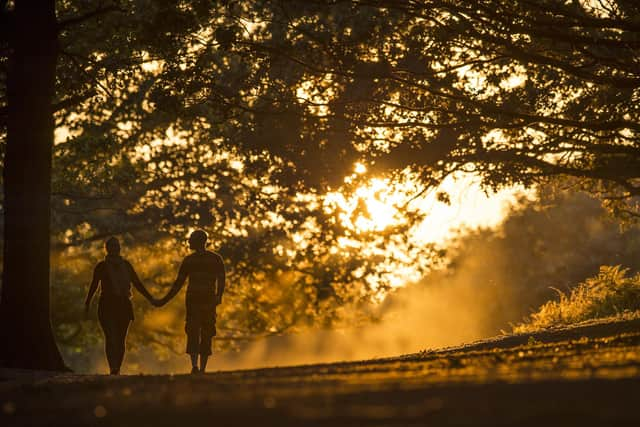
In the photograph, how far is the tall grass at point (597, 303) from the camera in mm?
21812

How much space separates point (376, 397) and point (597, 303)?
1656cm

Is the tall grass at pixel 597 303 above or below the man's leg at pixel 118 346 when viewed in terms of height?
above

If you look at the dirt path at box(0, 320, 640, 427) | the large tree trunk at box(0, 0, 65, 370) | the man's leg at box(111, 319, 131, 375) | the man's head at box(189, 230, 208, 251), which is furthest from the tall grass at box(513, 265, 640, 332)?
the dirt path at box(0, 320, 640, 427)

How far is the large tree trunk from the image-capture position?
1518 centimetres

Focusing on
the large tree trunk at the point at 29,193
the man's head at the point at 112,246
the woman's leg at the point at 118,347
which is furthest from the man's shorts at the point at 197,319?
the large tree trunk at the point at 29,193

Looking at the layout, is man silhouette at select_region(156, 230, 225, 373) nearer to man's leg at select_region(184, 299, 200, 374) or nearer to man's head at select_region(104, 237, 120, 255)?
man's leg at select_region(184, 299, 200, 374)

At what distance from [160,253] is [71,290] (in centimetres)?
291

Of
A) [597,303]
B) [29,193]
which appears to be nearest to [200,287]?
[29,193]

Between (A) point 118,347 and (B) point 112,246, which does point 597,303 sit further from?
(B) point 112,246

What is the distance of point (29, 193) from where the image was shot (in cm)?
1538

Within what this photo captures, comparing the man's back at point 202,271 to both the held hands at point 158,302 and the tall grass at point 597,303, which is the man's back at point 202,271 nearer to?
the held hands at point 158,302

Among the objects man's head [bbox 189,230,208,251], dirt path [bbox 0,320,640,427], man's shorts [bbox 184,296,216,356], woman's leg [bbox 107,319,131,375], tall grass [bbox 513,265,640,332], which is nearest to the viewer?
dirt path [bbox 0,320,640,427]

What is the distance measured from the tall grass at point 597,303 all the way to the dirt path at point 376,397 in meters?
12.3

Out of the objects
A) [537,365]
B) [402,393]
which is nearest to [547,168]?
[537,365]
